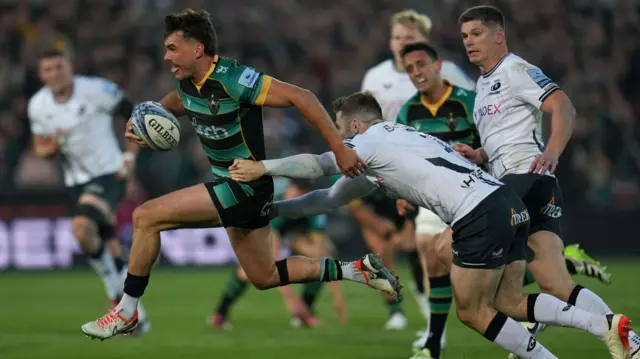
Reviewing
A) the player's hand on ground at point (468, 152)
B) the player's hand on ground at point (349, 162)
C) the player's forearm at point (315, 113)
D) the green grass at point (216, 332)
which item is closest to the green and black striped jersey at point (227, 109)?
the player's forearm at point (315, 113)

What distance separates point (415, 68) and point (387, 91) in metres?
1.69

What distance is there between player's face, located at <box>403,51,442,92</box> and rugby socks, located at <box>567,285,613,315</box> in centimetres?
203

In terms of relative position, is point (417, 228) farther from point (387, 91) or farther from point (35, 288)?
point (35, 288)

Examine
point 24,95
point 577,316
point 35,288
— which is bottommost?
point 35,288

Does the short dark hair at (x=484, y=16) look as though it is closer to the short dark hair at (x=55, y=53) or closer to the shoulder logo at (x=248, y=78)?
the shoulder logo at (x=248, y=78)

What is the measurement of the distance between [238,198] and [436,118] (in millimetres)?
1962

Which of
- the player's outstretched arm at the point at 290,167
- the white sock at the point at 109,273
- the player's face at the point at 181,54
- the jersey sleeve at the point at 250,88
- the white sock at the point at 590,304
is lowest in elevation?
the white sock at the point at 109,273

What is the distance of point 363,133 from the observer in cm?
703

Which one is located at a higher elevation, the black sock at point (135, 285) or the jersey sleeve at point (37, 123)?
the jersey sleeve at point (37, 123)

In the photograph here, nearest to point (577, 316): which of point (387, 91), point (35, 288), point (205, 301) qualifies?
point (387, 91)

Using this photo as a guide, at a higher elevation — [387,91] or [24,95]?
[387,91]

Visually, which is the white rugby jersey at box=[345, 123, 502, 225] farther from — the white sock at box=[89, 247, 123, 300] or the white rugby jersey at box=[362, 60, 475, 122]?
the white sock at box=[89, 247, 123, 300]

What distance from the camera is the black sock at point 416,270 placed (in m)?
10.8

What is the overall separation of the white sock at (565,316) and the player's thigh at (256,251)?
1.89m
